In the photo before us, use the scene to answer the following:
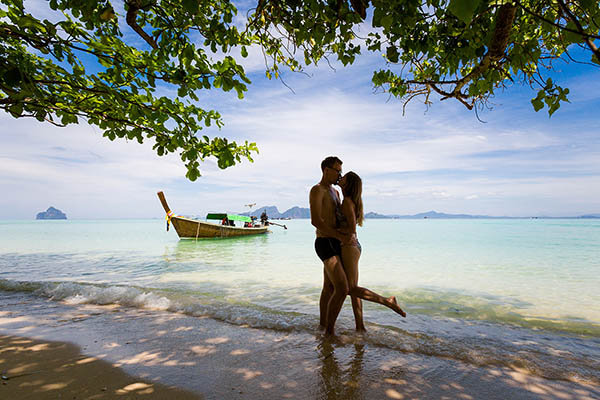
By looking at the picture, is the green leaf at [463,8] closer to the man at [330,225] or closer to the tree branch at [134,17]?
the man at [330,225]

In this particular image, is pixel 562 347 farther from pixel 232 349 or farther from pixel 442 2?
pixel 442 2

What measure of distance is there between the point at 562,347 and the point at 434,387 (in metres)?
3.07

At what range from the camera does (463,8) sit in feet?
3.19

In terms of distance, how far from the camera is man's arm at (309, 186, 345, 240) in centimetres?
373

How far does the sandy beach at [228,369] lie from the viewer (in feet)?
8.94

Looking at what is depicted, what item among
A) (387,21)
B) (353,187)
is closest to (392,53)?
(387,21)

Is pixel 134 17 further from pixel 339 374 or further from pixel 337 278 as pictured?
pixel 339 374

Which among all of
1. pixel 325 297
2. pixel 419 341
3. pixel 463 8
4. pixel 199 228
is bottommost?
pixel 419 341

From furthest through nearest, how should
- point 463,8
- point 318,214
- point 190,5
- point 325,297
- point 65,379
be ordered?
point 325,297, point 318,214, point 65,379, point 190,5, point 463,8

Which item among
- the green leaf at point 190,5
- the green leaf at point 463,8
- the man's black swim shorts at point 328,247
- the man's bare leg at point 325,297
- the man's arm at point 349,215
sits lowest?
the man's bare leg at point 325,297

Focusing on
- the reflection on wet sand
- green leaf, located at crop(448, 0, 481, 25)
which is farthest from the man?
green leaf, located at crop(448, 0, 481, 25)

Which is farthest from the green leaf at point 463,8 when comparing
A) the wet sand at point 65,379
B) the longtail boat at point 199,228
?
the longtail boat at point 199,228

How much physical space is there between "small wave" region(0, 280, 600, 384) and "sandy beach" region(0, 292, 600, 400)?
8.2 inches

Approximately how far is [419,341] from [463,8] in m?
4.20
